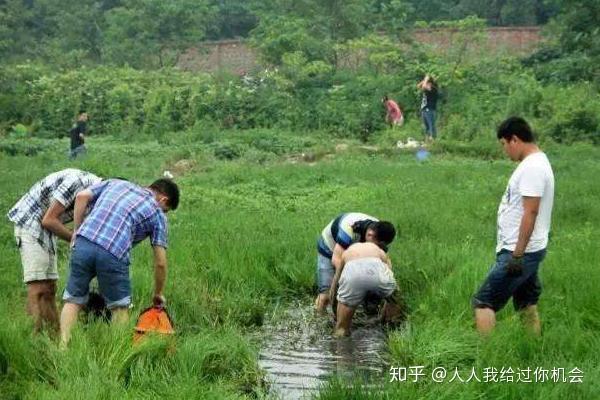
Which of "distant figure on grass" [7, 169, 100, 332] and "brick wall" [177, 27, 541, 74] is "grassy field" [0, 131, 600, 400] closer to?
"distant figure on grass" [7, 169, 100, 332]

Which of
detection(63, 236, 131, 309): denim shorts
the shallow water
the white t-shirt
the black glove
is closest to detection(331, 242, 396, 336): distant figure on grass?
the shallow water

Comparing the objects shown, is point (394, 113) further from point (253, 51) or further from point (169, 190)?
point (169, 190)

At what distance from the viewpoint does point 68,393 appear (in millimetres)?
4980

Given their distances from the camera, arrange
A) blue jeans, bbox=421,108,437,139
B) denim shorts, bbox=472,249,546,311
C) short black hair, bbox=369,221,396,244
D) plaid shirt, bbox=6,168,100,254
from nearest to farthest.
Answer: denim shorts, bbox=472,249,546,311, plaid shirt, bbox=6,168,100,254, short black hair, bbox=369,221,396,244, blue jeans, bbox=421,108,437,139

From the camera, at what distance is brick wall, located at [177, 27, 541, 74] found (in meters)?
30.5

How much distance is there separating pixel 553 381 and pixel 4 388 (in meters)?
3.26

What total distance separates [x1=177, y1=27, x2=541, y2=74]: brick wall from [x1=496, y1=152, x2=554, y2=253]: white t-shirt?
22695 mm

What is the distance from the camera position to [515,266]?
20.1ft

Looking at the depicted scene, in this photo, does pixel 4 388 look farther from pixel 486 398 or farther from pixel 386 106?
pixel 386 106

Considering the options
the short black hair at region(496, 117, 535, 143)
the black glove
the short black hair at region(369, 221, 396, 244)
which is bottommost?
the short black hair at region(369, 221, 396, 244)

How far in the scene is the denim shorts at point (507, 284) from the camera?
6.21m

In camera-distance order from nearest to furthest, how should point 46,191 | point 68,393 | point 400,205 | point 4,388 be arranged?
1. point 68,393
2. point 4,388
3. point 46,191
4. point 400,205

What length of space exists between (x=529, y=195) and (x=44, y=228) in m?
3.51


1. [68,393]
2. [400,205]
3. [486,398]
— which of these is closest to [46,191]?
[68,393]
